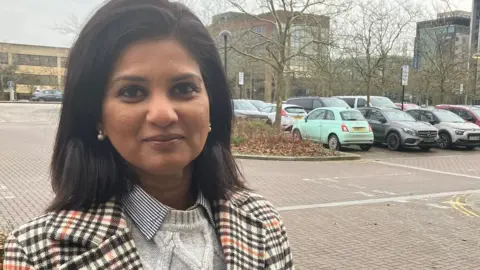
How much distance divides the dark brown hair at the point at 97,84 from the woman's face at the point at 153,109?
0.12 feet

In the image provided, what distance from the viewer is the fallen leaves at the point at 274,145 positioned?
14.7m

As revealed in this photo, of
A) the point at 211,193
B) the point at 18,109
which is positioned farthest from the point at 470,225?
the point at 18,109

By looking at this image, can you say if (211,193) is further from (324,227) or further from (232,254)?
(324,227)

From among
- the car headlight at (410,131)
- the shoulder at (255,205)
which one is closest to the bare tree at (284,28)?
the car headlight at (410,131)

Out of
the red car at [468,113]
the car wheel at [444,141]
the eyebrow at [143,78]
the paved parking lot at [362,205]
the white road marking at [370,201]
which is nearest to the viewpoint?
the eyebrow at [143,78]

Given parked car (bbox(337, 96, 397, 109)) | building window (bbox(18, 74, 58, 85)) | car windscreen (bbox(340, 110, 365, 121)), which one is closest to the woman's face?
car windscreen (bbox(340, 110, 365, 121))

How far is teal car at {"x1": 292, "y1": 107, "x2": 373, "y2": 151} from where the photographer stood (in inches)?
628

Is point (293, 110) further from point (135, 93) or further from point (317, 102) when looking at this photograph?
point (135, 93)

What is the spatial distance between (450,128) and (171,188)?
18.8 m

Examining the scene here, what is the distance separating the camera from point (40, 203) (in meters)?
7.74

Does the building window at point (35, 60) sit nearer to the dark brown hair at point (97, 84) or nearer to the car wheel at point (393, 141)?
the car wheel at point (393, 141)

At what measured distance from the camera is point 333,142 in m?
16.5

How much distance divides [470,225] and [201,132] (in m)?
6.92

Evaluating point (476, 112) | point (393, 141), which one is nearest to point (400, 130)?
point (393, 141)
